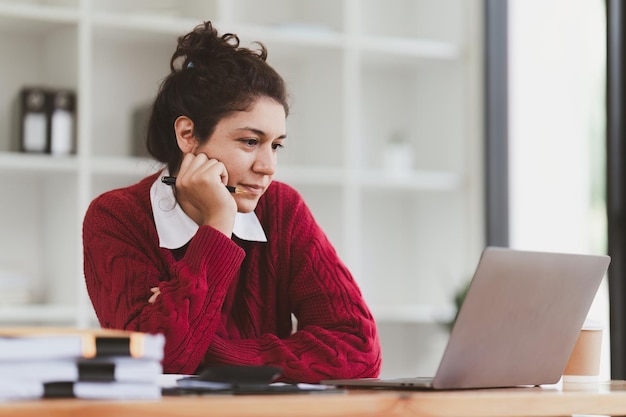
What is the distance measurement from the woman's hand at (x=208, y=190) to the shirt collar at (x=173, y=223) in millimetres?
37

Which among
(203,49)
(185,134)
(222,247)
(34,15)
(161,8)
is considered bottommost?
(222,247)

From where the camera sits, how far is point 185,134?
200cm

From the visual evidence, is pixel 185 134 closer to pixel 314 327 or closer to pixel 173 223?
pixel 173 223

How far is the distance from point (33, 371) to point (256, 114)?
1008mm

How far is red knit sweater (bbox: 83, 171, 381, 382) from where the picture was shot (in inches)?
67.9

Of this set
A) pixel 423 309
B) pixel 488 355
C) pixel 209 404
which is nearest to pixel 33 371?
pixel 209 404

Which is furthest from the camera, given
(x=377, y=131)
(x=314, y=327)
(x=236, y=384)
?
(x=377, y=131)

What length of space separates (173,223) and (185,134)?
19 cm

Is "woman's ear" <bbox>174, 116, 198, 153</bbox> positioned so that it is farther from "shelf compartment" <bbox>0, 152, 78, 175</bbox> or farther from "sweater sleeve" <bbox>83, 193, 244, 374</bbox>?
"shelf compartment" <bbox>0, 152, 78, 175</bbox>

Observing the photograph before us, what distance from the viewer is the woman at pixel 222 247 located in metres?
1.75

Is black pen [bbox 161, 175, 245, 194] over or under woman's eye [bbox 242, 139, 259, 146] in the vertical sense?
under

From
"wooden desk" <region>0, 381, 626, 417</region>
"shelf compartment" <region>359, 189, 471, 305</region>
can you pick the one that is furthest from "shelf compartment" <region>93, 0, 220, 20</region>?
"wooden desk" <region>0, 381, 626, 417</region>

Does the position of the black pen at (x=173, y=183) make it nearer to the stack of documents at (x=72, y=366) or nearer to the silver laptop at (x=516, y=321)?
the silver laptop at (x=516, y=321)

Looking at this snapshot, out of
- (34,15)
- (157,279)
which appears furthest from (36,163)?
(157,279)
